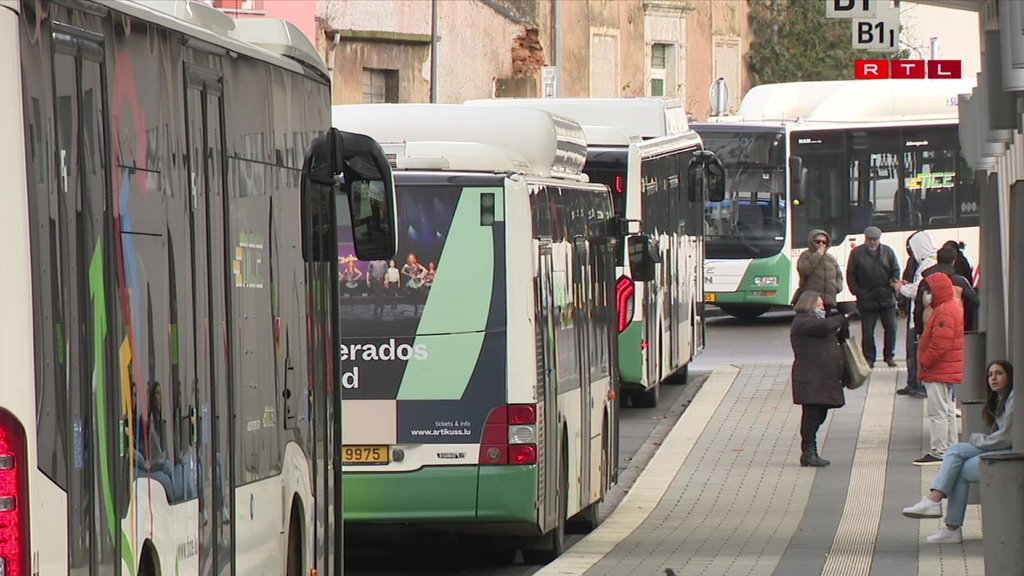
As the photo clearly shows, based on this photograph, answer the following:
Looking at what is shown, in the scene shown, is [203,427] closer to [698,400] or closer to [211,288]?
[211,288]

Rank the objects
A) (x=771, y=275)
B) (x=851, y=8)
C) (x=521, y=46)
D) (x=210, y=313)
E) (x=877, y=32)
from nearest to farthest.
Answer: (x=210, y=313) < (x=851, y=8) < (x=877, y=32) < (x=771, y=275) < (x=521, y=46)

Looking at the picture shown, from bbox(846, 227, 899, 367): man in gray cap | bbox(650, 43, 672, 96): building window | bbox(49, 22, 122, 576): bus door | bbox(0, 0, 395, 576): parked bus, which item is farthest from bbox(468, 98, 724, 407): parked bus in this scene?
bbox(650, 43, 672, 96): building window

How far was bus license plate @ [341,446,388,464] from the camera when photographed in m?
12.8

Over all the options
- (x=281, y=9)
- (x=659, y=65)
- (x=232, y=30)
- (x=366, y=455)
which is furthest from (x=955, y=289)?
(x=659, y=65)

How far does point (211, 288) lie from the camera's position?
6914mm

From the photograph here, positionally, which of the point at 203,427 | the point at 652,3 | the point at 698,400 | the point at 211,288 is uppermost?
the point at 652,3

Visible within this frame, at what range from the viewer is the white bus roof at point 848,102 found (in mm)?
34844

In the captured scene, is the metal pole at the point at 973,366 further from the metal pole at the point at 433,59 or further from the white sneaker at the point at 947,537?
the metal pole at the point at 433,59

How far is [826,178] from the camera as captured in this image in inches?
1362

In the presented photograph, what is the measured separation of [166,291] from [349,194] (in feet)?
10.7

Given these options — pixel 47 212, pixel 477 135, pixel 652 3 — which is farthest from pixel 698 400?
pixel 652 3

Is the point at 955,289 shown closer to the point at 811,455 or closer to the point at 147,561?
the point at 811,455

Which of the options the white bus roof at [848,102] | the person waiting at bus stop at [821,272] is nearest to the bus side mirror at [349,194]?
the person waiting at bus stop at [821,272]

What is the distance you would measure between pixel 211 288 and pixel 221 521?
0.75 metres
